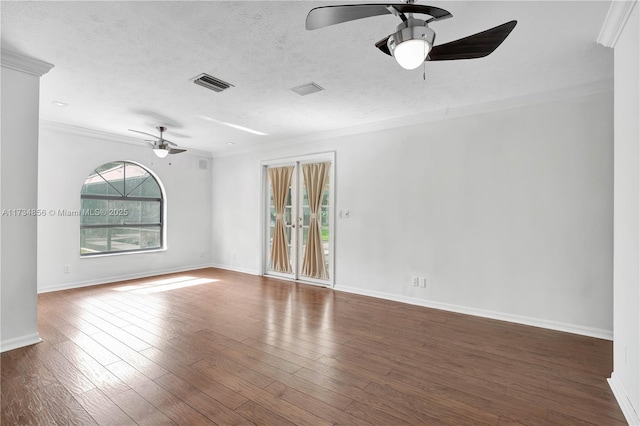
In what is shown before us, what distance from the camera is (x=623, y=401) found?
2094 millimetres

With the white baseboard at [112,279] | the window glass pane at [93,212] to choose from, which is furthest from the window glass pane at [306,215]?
the window glass pane at [93,212]

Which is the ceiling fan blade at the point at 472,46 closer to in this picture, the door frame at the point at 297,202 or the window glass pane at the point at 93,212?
the door frame at the point at 297,202

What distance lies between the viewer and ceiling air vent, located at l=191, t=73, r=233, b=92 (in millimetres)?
3184

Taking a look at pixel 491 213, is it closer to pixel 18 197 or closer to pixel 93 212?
pixel 18 197

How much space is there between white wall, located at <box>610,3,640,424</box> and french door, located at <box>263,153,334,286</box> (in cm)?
361

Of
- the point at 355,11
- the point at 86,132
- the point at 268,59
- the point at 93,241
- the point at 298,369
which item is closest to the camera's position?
the point at 355,11

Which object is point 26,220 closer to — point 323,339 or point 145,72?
point 145,72

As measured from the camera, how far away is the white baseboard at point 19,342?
9.22 ft

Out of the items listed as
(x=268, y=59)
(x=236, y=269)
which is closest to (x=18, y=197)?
(x=268, y=59)

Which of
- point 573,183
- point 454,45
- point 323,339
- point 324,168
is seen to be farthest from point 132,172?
point 573,183

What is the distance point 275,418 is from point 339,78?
9.81 feet

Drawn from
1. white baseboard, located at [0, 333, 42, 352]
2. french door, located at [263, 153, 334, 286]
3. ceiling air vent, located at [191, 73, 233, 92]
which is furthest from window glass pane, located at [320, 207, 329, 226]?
white baseboard, located at [0, 333, 42, 352]

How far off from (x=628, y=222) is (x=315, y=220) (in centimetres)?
414

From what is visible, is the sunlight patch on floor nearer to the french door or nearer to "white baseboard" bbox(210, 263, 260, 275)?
"white baseboard" bbox(210, 263, 260, 275)
